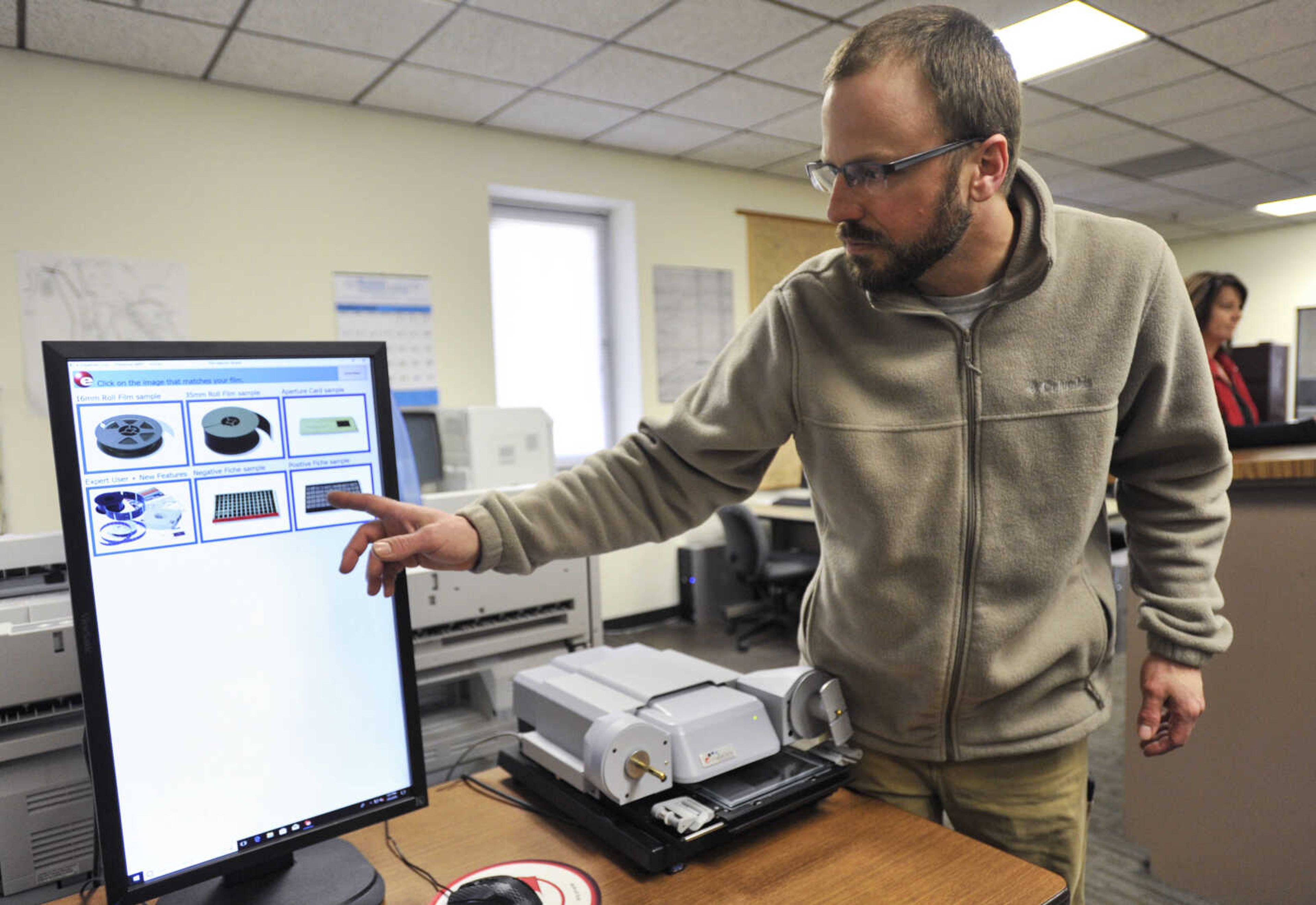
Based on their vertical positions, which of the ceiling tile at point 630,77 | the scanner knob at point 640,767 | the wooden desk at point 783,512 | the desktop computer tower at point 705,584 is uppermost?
the ceiling tile at point 630,77

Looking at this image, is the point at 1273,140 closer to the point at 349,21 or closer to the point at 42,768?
the point at 349,21

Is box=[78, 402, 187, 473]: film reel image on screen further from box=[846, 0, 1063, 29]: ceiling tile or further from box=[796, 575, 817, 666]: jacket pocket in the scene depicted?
box=[846, 0, 1063, 29]: ceiling tile

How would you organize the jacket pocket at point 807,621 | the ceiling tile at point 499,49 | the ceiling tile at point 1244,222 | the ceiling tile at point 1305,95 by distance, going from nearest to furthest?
the jacket pocket at point 807,621, the ceiling tile at point 499,49, the ceiling tile at point 1305,95, the ceiling tile at point 1244,222

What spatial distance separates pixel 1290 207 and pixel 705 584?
19.2 feet

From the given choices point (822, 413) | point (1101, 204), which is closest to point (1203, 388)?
point (822, 413)

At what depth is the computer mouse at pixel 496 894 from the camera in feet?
2.55

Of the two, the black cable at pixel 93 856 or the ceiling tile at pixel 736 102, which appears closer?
the black cable at pixel 93 856

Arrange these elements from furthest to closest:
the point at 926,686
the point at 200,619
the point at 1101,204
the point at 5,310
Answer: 1. the point at 1101,204
2. the point at 5,310
3. the point at 926,686
4. the point at 200,619

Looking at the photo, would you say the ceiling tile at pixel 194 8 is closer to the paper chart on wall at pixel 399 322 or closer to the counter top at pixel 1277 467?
the paper chart on wall at pixel 399 322

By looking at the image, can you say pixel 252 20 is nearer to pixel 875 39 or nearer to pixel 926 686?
pixel 875 39

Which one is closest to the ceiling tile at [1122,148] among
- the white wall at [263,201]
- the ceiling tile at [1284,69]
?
the ceiling tile at [1284,69]

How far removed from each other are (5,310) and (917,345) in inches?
135

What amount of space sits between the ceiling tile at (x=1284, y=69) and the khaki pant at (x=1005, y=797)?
3.89 meters

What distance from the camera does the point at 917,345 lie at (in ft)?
3.35
